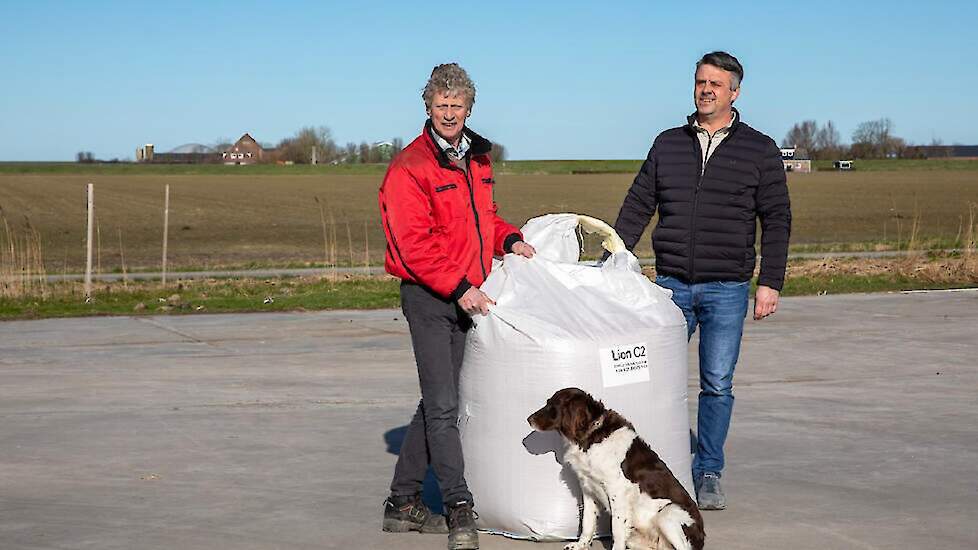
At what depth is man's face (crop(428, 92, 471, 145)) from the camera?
5.38 meters

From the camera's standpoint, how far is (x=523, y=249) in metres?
5.70

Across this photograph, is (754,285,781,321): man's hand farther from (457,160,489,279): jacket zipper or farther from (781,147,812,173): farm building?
(781,147,812,173): farm building

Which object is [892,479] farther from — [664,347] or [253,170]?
[253,170]

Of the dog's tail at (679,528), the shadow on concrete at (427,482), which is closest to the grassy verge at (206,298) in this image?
the shadow on concrete at (427,482)

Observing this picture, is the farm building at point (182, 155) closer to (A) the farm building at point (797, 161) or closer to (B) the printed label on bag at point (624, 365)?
(A) the farm building at point (797, 161)

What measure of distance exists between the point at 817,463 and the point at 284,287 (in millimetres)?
12906

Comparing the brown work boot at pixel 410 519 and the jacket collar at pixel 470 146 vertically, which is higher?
the jacket collar at pixel 470 146

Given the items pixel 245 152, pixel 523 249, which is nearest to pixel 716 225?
pixel 523 249

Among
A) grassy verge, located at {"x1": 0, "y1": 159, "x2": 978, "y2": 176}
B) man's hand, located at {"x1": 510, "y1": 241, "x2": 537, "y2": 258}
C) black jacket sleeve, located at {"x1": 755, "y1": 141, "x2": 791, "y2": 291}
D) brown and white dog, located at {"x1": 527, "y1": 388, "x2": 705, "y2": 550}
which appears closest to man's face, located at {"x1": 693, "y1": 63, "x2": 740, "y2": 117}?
black jacket sleeve, located at {"x1": 755, "y1": 141, "x2": 791, "y2": 291}

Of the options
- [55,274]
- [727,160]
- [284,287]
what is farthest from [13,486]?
[55,274]

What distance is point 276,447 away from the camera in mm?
7582

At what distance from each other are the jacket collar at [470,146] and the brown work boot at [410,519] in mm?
1453

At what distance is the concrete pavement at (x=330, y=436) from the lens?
5.72m

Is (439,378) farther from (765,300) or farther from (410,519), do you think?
(765,300)
